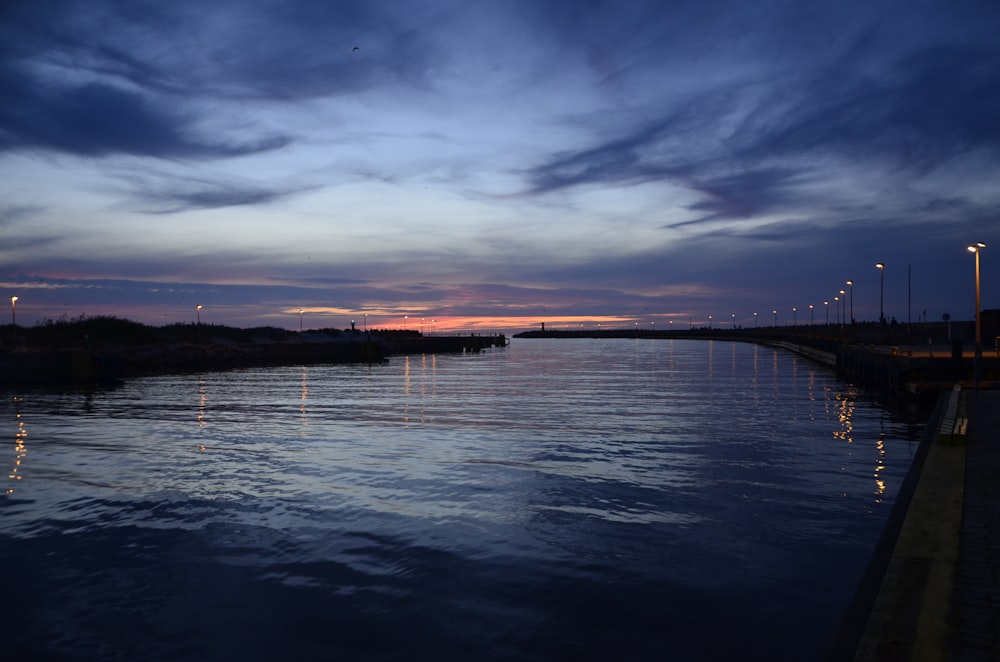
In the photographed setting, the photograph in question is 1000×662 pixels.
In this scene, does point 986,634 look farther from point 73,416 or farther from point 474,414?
point 73,416

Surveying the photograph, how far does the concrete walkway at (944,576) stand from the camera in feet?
22.2

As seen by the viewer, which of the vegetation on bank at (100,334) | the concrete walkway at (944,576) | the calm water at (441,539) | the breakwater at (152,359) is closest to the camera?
the concrete walkway at (944,576)

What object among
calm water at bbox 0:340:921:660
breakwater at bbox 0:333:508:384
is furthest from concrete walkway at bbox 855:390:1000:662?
breakwater at bbox 0:333:508:384

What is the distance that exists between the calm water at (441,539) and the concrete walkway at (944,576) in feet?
5.91

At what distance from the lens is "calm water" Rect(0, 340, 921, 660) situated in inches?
409

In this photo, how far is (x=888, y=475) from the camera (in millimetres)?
21016

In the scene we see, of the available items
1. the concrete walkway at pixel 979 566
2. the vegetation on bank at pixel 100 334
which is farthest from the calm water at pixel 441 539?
the vegetation on bank at pixel 100 334

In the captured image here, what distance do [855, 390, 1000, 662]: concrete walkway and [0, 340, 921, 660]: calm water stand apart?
1801 millimetres

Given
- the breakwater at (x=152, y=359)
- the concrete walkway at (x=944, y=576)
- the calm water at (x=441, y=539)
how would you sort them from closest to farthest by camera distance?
1. the concrete walkway at (x=944, y=576)
2. the calm water at (x=441, y=539)
3. the breakwater at (x=152, y=359)

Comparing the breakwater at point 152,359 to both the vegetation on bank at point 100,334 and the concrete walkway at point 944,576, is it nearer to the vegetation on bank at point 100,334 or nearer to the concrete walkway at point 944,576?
the vegetation on bank at point 100,334

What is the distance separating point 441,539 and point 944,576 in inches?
363

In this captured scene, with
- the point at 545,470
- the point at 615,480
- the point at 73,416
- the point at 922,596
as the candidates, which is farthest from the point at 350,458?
the point at 73,416

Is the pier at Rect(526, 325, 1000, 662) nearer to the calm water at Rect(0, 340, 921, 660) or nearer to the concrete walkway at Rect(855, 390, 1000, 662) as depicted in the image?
the concrete walkway at Rect(855, 390, 1000, 662)

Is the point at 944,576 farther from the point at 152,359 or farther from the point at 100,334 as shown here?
the point at 100,334
